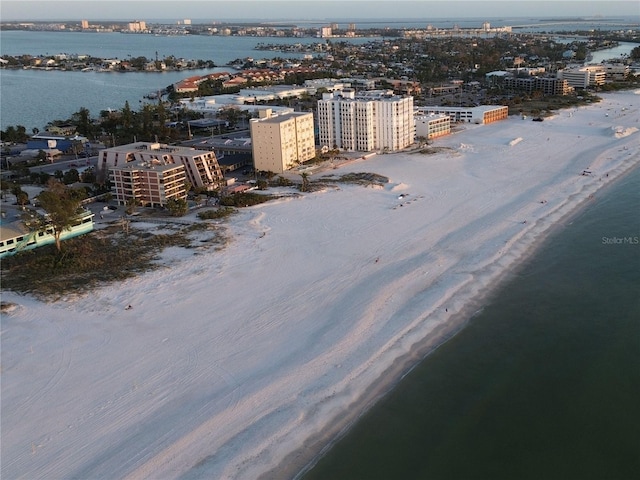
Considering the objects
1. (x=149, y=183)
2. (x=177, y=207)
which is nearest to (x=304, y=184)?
(x=177, y=207)

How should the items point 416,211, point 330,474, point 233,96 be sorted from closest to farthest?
point 330,474, point 416,211, point 233,96

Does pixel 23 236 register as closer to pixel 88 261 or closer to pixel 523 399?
pixel 88 261

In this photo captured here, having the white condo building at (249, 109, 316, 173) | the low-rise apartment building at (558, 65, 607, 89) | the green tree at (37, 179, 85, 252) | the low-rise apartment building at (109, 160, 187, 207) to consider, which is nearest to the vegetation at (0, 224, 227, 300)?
the green tree at (37, 179, 85, 252)

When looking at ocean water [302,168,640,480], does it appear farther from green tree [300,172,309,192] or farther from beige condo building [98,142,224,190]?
beige condo building [98,142,224,190]

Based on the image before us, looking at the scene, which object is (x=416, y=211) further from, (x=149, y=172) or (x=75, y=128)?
(x=75, y=128)

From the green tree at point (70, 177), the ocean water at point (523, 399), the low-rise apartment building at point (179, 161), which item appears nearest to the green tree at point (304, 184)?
the low-rise apartment building at point (179, 161)

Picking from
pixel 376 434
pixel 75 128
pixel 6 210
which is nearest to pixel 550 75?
pixel 75 128
